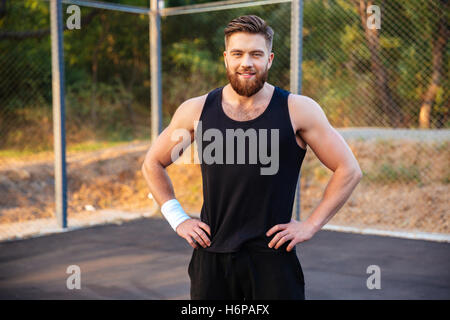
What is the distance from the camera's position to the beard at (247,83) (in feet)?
6.25

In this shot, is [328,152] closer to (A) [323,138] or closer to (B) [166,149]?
(A) [323,138]

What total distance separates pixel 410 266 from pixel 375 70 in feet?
19.8

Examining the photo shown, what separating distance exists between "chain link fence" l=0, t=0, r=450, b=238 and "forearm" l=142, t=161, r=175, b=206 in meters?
4.83

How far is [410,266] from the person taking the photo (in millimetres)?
4656

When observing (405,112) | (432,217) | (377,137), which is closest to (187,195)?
(377,137)

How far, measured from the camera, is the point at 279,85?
10.0 meters

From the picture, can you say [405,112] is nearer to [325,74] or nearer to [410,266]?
[325,74]

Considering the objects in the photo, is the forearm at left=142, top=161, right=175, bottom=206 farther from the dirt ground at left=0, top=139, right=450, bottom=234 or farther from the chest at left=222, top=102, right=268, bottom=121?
the dirt ground at left=0, top=139, right=450, bottom=234

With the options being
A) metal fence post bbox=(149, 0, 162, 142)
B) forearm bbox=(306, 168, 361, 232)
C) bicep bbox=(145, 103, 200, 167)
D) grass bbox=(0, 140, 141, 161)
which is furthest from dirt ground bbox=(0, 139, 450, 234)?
bicep bbox=(145, 103, 200, 167)

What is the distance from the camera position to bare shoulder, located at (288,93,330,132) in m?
1.91

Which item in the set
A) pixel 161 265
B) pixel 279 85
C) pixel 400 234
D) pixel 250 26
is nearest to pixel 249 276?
pixel 250 26

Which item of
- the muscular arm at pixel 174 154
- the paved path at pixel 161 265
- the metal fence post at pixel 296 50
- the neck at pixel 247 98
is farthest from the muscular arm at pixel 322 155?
the metal fence post at pixel 296 50

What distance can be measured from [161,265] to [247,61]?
333cm

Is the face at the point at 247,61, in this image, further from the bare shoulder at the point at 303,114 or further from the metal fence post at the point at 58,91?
the metal fence post at the point at 58,91
